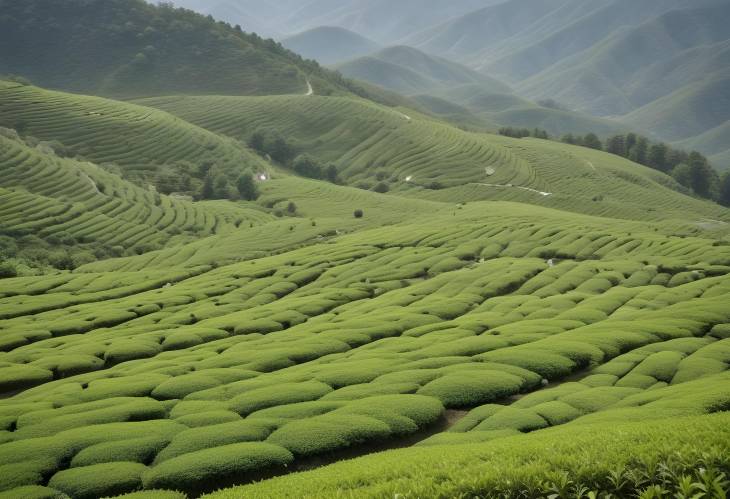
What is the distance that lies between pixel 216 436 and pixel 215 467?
3011mm

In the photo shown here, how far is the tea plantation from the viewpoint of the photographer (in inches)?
786

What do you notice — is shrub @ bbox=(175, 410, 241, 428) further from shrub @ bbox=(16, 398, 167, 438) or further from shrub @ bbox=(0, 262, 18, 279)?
shrub @ bbox=(0, 262, 18, 279)

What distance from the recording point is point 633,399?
94.6 ft

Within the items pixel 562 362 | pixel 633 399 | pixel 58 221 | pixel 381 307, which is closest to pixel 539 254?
pixel 381 307

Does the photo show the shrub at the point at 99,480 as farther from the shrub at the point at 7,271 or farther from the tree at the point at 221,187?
the tree at the point at 221,187

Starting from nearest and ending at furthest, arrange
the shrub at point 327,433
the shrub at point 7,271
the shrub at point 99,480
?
the shrub at point 99,480, the shrub at point 327,433, the shrub at point 7,271

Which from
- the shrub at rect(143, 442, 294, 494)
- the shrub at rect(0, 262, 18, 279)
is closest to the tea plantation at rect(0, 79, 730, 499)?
the shrub at rect(143, 442, 294, 494)

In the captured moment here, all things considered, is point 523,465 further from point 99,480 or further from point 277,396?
point 99,480

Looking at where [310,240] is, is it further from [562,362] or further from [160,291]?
[562,362]

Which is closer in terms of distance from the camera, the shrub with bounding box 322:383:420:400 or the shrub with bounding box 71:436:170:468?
the shrub with bounding box 71:436:170:468

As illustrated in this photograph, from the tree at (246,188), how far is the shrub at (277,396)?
133 metres

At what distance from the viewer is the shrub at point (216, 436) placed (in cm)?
2730

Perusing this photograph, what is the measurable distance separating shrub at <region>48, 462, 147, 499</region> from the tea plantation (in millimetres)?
95

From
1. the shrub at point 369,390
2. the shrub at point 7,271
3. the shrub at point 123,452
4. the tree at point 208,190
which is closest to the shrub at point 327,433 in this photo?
the shrub at point 369,390
